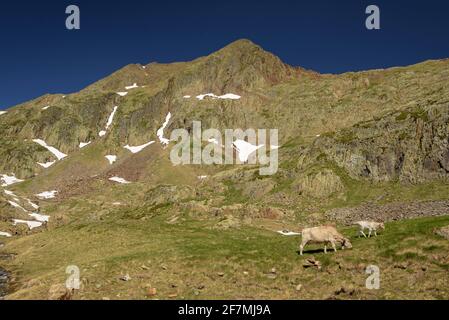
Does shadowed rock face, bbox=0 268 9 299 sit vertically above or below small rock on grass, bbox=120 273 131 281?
below

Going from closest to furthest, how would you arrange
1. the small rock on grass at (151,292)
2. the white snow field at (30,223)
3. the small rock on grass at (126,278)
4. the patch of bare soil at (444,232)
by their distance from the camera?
the small rock on grass at (151,292) → the patch of bare soil at (444,232) → the small rock on grass at (126,278) → the white snow field at (30,223)

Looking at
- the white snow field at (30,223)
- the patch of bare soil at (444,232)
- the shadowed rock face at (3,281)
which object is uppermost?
the patch of bare soil at (444,232)

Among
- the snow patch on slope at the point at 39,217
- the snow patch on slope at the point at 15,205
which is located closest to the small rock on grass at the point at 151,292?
the snow patch on slope at the point at 39,217

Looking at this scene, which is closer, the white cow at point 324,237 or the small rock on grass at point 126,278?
the small rock on grass at point 126,278

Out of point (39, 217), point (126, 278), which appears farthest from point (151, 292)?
point (39, 217)

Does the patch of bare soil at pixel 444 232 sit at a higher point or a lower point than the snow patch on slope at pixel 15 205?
higher

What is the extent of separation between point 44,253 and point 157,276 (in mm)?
32558

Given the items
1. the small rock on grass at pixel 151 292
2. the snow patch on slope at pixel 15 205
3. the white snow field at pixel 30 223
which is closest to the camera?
the small rock on grass at pixel 151 292

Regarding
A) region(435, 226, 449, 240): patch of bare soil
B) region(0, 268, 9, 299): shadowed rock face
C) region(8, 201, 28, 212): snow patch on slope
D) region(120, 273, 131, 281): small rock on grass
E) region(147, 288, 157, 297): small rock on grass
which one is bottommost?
region(0, 268, 9, 299): shadowed rock face

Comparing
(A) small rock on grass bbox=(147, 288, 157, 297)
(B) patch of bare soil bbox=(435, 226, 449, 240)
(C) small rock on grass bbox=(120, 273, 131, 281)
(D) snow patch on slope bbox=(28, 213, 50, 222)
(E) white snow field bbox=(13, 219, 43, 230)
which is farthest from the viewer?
(D) snow patch on slope bbox=(28, 213, 50, 222)

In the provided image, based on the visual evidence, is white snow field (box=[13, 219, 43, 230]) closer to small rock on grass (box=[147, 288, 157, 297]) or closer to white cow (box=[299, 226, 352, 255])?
small rock on grass (box=[147, 288, 157, 297])

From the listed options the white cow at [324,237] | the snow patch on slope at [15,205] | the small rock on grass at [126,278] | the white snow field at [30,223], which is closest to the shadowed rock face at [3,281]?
the small rock on grass at [126,278]

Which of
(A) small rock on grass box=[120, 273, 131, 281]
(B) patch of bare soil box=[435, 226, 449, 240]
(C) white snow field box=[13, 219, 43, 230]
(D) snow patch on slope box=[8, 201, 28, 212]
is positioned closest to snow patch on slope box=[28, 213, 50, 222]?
(D) snow patch on slope box=[8, 201, 28, 212]

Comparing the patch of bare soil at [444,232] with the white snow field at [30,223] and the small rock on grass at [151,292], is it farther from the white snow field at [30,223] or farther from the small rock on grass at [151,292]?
the white snow field at [30,223]
